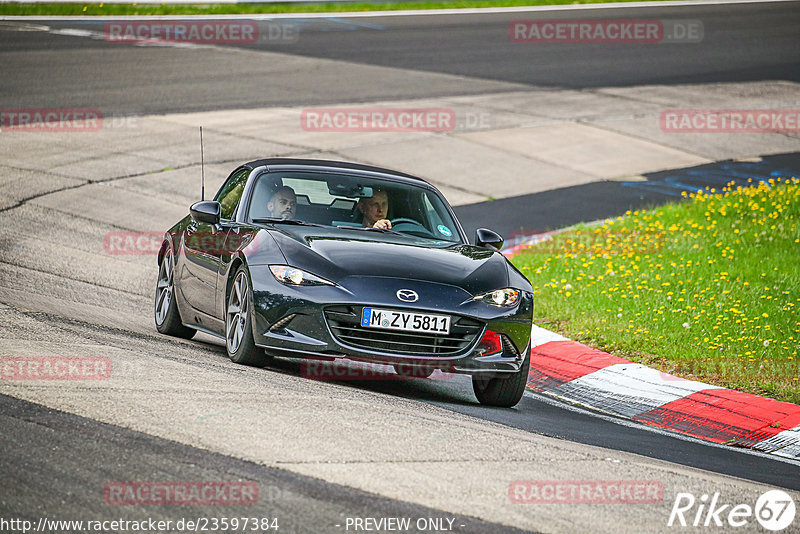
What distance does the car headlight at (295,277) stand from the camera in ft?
25.1

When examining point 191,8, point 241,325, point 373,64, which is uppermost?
point 191,8

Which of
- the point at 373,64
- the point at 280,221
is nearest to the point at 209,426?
the point at 280,221

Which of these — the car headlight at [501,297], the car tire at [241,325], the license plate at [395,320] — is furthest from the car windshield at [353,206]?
the license plate at [395,320]

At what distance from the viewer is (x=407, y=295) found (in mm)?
7547

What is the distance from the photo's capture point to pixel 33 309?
8.97m

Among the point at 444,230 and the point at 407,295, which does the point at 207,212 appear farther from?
the point at 407,295

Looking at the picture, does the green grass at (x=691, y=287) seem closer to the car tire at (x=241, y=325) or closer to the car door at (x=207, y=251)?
the car door at (x=207, y=251)

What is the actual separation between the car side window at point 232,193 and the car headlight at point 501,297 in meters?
2.32

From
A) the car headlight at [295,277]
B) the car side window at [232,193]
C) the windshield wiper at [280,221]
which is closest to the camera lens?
the car headlight at [295,277]

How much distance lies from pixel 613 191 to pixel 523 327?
1111 centimetres

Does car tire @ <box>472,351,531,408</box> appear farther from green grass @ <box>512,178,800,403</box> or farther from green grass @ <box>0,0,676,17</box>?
green grass @ <box>0,0,676,17</box>

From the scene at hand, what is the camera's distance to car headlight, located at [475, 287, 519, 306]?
7.81m

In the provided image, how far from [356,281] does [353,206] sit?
147 centimetres

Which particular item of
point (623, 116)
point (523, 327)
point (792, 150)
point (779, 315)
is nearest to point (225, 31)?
point (623, 116)
